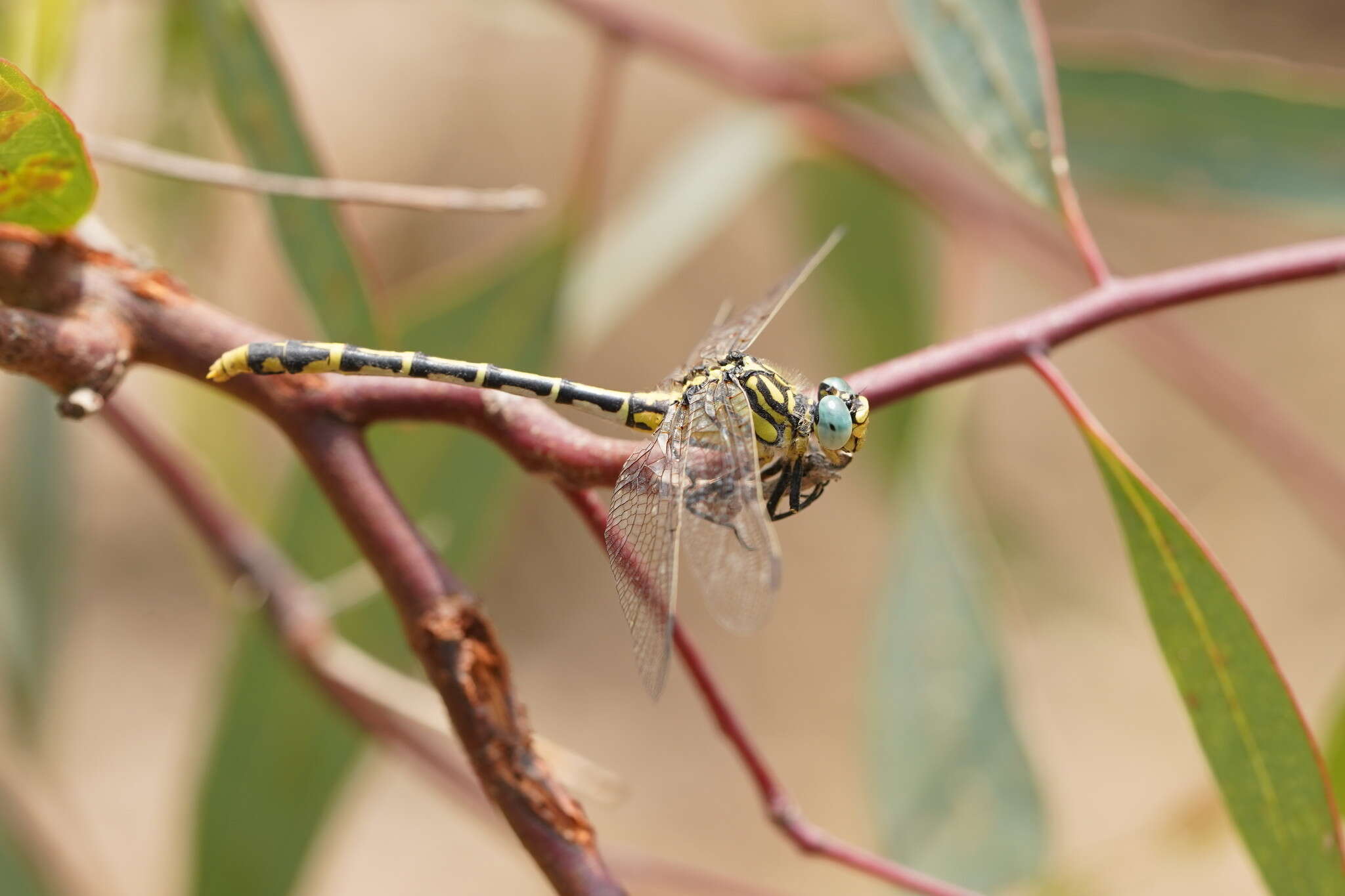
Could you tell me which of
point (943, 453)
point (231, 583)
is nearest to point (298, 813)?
point (231, 583)

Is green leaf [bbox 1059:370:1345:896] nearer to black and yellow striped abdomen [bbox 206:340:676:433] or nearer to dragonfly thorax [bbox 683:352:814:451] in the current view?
dragonfly thorax [bbox 683:352:814:451]

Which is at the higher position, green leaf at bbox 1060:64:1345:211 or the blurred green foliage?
green leaf at bbox 1060:64:1345:211

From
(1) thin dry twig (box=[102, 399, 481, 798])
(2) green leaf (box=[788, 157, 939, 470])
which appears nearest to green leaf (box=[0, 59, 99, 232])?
(1) thin dry twig (box=[102, 399, 481, 798])

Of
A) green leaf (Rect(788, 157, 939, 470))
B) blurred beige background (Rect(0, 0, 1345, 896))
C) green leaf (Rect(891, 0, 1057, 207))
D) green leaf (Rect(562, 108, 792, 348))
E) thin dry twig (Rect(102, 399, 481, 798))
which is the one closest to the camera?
green leaf (Rect(891, 0, 1057, 207))

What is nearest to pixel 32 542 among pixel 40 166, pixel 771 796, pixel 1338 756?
pixel 40 166

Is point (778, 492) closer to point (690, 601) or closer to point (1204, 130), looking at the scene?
point (1204, 130)

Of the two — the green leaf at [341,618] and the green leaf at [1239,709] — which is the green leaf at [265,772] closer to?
the green leaf at [341,618]

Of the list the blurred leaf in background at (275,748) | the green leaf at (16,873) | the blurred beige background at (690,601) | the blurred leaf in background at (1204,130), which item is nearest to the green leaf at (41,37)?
the blurred leaf in background at (275,748)

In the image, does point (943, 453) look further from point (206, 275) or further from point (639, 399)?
point (206, 275)
